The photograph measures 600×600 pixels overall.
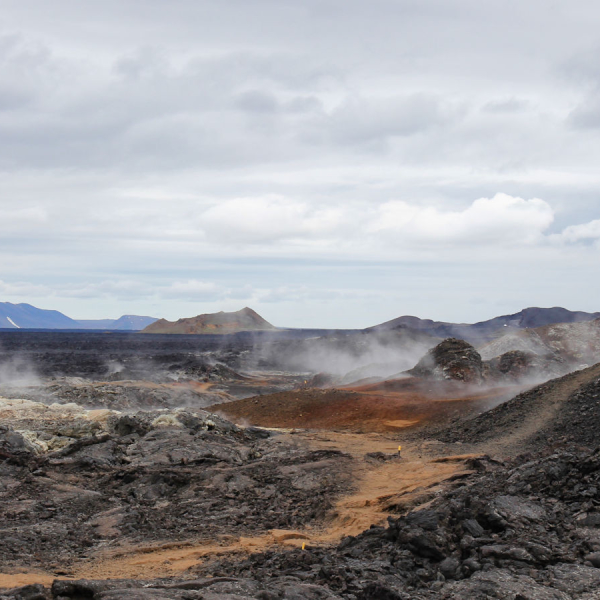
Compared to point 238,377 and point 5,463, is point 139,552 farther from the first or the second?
point 238,377

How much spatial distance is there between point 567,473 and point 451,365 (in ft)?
81.4

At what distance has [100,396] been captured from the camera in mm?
33375

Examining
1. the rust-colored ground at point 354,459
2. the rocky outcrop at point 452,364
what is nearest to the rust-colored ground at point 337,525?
the rust-colored ground at point 354,459

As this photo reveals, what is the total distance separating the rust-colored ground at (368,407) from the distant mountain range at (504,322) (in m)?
73.9

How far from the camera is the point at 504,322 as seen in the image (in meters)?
180

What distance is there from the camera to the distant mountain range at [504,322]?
121 m

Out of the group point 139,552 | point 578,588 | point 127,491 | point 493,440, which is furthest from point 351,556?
point 493,440

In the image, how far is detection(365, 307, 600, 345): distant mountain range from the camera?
121375 mm

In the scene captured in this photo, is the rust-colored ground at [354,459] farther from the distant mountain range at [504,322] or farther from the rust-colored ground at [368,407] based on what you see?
the distant mountain range at [504,322]

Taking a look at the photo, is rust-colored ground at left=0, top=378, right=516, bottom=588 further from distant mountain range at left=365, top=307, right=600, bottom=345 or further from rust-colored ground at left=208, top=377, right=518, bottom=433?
distant mountain range at left=365, top=307, right=600, bottom=345

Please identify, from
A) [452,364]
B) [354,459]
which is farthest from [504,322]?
[354,459]

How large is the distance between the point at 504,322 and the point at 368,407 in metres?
161

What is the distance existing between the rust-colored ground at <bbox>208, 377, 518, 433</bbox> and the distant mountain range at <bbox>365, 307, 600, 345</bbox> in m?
73.9

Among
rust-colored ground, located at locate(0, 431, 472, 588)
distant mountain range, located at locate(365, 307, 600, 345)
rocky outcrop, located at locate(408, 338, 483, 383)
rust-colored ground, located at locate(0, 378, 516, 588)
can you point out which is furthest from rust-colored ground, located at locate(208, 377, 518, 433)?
distant mountain range, located at locate(365, 307, 600, 345)
